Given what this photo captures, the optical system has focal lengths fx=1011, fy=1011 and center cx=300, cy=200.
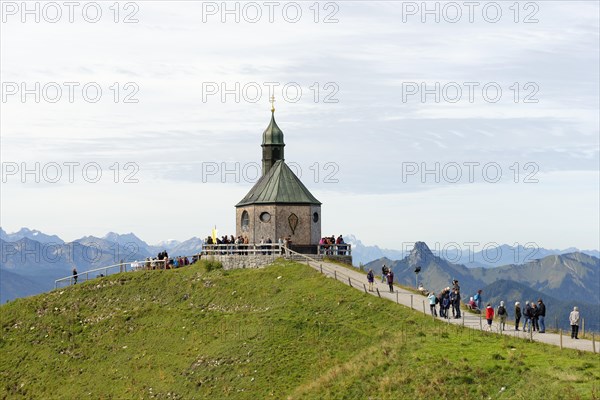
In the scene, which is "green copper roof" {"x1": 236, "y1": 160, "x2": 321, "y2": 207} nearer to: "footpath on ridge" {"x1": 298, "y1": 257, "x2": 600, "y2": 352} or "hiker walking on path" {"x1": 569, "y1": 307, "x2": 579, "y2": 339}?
"footpath on ridge" {"x1": 298, "y1": 257, "x2": 600, "y2": 352}

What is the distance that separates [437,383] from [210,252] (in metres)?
38.8

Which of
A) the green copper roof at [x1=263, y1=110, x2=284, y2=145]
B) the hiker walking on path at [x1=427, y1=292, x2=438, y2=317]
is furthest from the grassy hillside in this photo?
the green copper roof at [x1=263, y1=110, x2=284, y2=145]

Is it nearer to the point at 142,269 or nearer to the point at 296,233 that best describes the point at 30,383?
the point at 142,269

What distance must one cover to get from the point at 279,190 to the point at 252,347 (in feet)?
88.8

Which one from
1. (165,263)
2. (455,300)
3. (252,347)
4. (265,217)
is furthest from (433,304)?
(165,263)

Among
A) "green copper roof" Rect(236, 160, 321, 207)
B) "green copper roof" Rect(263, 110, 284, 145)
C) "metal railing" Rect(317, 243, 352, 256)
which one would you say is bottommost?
"metal railing" Rect(317, 243, 352, 256)

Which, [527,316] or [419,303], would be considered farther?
[419,303]

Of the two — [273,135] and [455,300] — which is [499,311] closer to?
[455,300]

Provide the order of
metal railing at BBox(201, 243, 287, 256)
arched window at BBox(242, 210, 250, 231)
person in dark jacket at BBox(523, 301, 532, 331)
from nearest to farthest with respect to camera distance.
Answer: person in dark jacket at BBox(523, 301, 532, 331) → metal railing at BBox(201, 243, 287, 256) → arched window at BBox(242, 210, 250, 231)

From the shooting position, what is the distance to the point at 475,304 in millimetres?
64750

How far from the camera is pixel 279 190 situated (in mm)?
85188

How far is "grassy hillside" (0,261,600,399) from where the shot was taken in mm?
48081

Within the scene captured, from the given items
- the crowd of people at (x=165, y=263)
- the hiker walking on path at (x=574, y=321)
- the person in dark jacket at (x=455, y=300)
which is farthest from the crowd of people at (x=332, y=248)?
the hiker walking on path at (x=574, y=321)

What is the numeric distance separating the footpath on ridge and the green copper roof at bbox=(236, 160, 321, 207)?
24.5 ft
